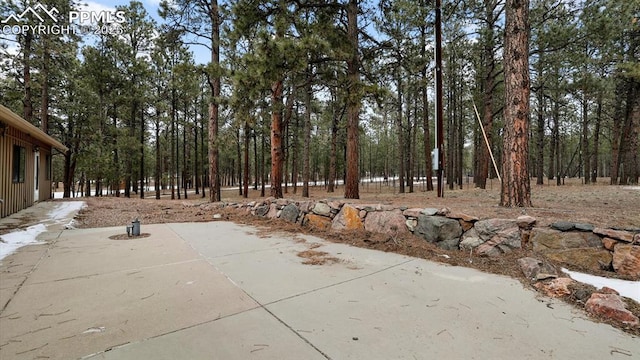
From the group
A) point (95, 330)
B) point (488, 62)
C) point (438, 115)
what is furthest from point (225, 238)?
point (488, 62)

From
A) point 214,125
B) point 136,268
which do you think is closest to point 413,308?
point 136,268

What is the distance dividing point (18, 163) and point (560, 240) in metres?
13.0

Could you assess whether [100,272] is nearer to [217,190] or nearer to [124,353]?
[124,353]

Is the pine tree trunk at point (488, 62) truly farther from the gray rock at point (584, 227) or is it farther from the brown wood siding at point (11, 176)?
the brown wood siding at point (11, 176)

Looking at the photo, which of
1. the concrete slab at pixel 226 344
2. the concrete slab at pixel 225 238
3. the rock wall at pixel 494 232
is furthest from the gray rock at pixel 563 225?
the concrete slab at pixel 225 238

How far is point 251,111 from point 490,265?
6729 mm

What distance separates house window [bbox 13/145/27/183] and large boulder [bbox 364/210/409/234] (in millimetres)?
10117

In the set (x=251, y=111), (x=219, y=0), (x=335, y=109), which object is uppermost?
(x=219, y=0)

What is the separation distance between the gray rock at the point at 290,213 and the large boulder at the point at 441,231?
2906 mm

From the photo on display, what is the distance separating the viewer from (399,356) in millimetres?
1765

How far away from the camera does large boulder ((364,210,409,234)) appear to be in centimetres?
469

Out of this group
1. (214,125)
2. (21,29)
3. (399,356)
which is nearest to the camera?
(399,356)

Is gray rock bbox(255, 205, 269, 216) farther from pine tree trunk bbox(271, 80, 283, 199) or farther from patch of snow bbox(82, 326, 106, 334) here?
patch of snow bbox(82, 326, 106, 334)

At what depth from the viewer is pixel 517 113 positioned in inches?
193
